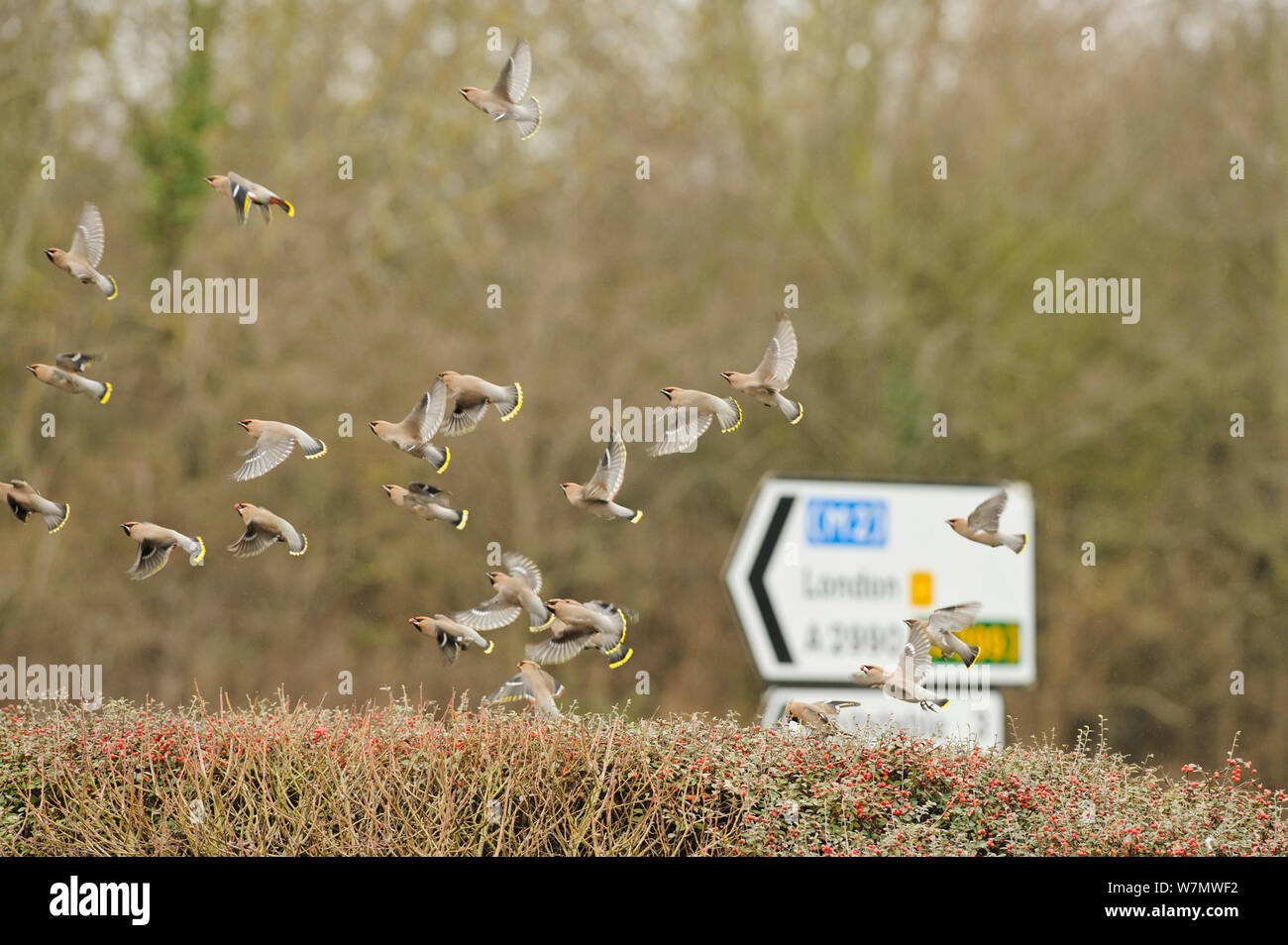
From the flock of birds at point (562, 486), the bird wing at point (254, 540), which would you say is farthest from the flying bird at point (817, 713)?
the bird wing at point (254, 540)

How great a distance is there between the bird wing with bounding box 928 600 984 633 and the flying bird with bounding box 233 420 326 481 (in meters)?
2.40

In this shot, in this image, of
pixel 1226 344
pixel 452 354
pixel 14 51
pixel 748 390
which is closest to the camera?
pixel 748 390

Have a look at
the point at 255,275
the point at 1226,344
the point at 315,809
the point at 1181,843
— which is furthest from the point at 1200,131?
the point at 315,809

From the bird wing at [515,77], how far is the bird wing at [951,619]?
2541 mm

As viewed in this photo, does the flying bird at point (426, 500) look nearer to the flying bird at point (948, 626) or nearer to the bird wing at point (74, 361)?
the bird wing at point (74, 361)

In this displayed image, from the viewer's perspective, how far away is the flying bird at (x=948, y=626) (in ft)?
19.7

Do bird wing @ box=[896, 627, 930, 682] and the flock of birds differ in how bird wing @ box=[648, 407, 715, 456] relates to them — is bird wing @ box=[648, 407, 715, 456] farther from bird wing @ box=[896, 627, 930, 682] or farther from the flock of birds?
bird wing @ box=[896, 627, 930, 682]

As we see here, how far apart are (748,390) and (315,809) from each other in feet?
7.41

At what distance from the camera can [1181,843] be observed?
6.16m

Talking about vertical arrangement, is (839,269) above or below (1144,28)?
below

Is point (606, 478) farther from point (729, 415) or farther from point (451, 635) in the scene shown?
point (451, 635)

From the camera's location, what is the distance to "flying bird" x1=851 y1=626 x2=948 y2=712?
6.05m

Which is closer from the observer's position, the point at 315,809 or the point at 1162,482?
the point at 315,809
